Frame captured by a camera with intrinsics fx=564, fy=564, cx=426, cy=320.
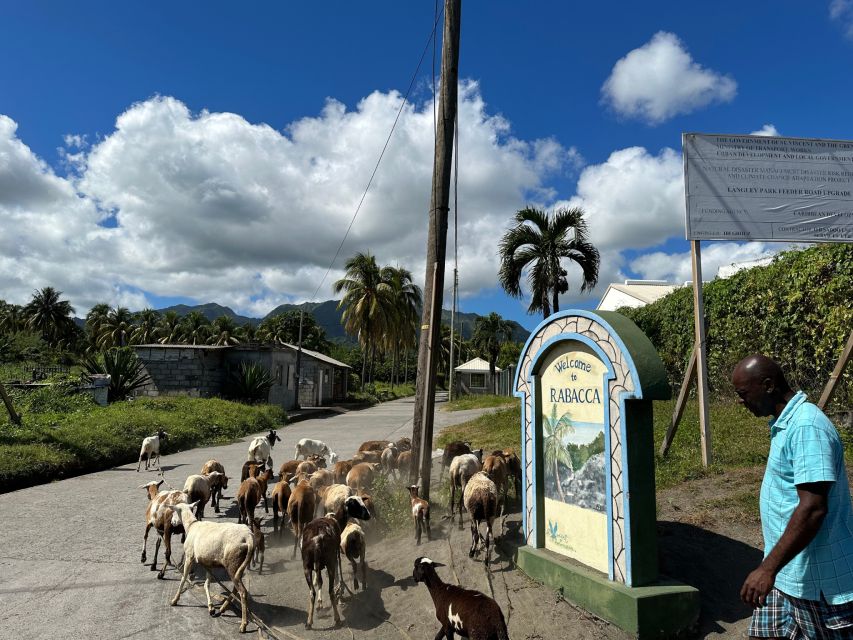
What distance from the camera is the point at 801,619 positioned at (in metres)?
2.57

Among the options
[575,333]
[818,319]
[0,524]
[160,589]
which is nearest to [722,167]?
[818,319]

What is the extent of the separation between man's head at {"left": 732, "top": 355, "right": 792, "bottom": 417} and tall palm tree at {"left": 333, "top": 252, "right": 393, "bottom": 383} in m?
39.0

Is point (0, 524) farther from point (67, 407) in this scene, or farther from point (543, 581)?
point (67, 407)

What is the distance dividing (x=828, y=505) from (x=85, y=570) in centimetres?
696

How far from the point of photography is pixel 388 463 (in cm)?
918

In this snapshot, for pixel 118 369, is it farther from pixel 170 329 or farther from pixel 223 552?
pixel 170 329

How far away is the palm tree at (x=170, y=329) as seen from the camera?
70875 mm

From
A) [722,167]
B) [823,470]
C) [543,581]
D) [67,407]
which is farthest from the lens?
[67,407]

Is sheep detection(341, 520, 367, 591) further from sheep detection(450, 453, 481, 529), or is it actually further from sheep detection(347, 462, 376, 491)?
sheep detection(347, 462, 376, 491)

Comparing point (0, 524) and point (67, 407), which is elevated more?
point (67, 407)

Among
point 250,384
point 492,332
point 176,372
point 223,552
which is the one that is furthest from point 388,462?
point 492,332

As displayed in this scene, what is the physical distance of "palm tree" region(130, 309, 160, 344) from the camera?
6862 centimetres

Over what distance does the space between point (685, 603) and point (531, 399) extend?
6.91 feet

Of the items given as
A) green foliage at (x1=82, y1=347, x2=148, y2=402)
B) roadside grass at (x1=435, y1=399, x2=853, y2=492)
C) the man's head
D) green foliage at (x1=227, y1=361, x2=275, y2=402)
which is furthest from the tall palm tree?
the man's head
